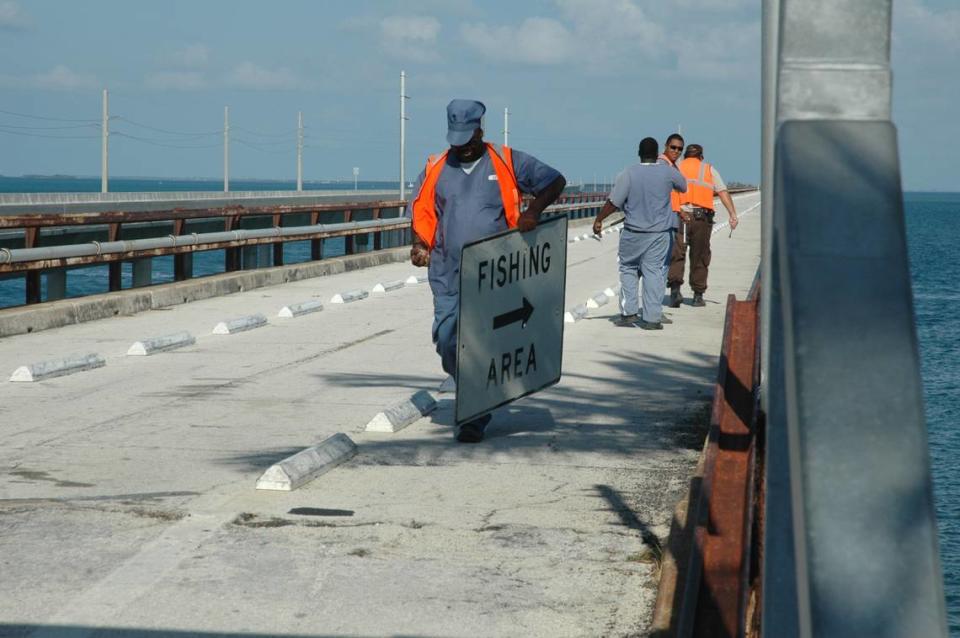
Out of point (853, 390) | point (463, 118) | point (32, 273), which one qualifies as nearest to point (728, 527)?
point (853, 390)

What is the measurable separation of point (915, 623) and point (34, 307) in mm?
14232

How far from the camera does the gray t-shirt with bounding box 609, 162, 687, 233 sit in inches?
584

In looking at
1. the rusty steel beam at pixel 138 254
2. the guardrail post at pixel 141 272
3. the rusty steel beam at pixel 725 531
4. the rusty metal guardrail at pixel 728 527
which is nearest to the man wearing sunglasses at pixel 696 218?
the rusty steel beam at pixel 138 254

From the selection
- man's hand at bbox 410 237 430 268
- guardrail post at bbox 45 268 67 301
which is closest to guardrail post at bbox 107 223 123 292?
guardrail post at bbox 45 268 67 301

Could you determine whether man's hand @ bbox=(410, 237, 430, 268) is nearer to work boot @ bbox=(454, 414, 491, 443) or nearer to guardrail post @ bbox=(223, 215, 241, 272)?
work boot @ bbox=(454, 414, 491, 443)

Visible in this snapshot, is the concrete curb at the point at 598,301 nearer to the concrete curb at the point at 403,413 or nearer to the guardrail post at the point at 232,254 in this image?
the guardrail post at the point at 232,254

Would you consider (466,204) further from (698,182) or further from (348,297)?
(348,297)

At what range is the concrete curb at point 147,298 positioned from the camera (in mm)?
14523

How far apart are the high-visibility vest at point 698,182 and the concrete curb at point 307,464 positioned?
1022 cm

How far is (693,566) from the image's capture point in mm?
3871

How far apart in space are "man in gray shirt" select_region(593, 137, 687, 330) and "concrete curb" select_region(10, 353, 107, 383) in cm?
549

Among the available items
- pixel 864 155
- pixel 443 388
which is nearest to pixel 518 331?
pixel 443 388

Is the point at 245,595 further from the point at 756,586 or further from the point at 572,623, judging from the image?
the point at 756,586

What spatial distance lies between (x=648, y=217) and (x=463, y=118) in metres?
7.16
